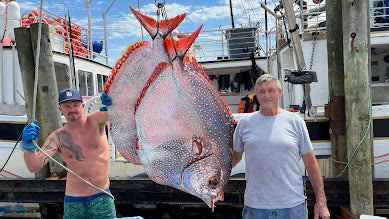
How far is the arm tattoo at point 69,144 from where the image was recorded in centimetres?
229

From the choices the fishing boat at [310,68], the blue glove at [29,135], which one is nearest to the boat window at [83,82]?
the fishing boat at [310,68]

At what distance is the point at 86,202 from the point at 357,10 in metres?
3.20

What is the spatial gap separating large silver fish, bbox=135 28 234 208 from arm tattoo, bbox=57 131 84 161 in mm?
889

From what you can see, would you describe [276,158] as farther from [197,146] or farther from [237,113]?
[237,113]

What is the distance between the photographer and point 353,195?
3.26m

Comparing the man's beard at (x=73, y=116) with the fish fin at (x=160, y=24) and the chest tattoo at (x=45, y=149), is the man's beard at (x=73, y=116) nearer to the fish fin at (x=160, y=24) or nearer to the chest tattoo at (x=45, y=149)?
the chest tattoo at (x=45, y=149)

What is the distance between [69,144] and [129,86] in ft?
2.85

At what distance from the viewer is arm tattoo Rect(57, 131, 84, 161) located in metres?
2.29

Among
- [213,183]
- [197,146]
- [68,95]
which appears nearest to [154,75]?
[197,146]

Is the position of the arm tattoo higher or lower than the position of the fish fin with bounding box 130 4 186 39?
lower

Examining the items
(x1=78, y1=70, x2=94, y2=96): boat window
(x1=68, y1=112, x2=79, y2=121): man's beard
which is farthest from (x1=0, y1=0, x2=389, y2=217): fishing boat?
(x1=68, y1=112, x2=79, y2=121): man's beard

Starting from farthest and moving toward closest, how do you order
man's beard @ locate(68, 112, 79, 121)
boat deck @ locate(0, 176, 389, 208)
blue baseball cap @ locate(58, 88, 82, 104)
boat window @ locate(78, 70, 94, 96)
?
1. boat window @ locate(78, 70, 94, 96)
2. boat deck @ locate(0, 176, 389, 208)
3. man's beard @ locate(68, 112, 79, 121)
4. blue baseball cap @ locate(58, 88, 82, 104)

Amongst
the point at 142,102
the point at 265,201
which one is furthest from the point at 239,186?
the point at 142,102

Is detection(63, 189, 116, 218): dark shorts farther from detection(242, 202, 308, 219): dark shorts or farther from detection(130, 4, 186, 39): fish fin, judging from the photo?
detection(130, 4, 186, 39): fish fin
